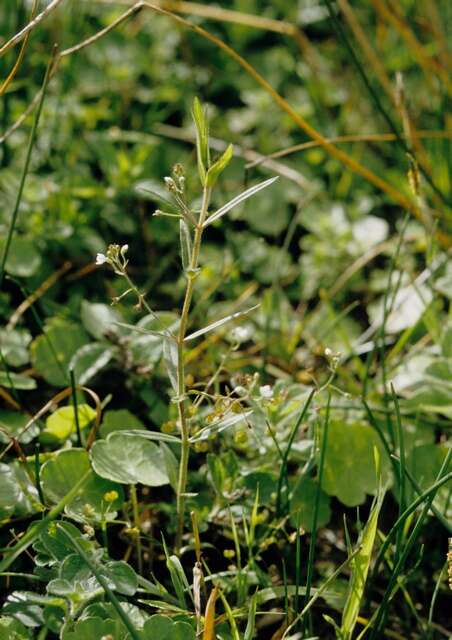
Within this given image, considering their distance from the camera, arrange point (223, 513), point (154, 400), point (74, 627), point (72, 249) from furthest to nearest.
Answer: point (72, 249) → point (154, 400) → point (223, 513) → point (74, 627)

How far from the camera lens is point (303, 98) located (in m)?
2.41

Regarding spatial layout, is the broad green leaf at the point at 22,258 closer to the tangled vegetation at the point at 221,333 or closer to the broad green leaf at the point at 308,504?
the tangled vegetation at the point at 221,333

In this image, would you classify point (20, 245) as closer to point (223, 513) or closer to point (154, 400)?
point (154, 400)

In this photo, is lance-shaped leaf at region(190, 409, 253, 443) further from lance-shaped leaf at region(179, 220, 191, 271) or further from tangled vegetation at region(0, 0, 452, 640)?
lance-shaped leaf at region(179, 220, 191, 271)

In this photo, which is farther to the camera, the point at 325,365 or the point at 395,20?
the point at 395,20

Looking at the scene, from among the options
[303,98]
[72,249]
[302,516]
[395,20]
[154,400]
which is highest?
[395,20]

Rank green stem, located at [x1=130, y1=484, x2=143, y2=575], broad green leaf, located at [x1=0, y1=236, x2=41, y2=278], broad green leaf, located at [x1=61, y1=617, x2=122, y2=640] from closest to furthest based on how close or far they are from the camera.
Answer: broad green leaf, located at [x1=61, y1=617, x2=122, y2=640], green stem, located at [x1=130, y1=484, x2=143, y2=575], broad green leaf, located at [x1=0, y1=236, x2=41, y2=278]

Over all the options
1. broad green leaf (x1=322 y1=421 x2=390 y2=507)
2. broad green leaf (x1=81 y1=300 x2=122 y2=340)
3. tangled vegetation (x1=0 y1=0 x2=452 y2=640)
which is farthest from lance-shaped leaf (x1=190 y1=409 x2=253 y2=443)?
broad green leaf (x1=81 y1=300 x2=122 y2=340)

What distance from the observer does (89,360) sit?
1489mm

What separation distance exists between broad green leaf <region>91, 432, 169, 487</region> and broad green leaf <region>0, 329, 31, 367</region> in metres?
0.32

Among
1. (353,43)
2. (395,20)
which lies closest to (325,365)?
(395,20)

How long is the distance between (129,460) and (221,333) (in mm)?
484

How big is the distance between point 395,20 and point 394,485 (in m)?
1.31

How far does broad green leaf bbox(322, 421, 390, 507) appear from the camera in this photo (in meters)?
1.41
